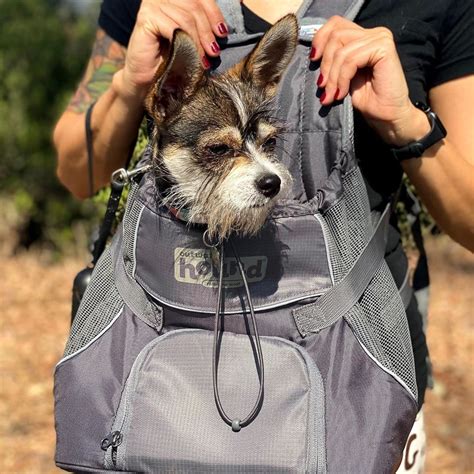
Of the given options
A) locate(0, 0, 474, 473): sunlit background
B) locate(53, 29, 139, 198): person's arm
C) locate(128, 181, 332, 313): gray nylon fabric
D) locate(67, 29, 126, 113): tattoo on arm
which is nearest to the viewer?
locate(128, 181, 332, 313): gray nylon fabric

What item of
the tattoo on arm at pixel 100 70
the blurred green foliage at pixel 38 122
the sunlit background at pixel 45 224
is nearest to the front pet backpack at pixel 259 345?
the tattoo on arm at pixel 100 70

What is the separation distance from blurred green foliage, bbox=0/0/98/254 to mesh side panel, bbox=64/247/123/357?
19.2 ft

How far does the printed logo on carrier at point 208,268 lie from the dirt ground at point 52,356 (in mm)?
3488

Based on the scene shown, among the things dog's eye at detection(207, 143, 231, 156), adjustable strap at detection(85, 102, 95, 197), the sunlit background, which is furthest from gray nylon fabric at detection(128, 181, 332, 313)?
the sunlit background

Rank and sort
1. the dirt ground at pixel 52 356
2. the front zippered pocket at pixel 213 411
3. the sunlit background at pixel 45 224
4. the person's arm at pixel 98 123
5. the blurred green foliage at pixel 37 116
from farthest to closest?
1. the blurred green foliage at pixel 37 116
2. the sunlit background at pixel 45 224
3. the dirt ground at pixel 52 356
4. the person's arm at pixel 98 123
5. the front zippered pocket at pixel 213 411

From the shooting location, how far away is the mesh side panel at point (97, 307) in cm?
220

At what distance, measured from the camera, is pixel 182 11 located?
2.27 m

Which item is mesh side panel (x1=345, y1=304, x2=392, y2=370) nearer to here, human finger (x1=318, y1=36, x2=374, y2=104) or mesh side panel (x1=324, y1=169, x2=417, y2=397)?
mesh side panel (x1=324, y1=169, x2=417, y2=397)

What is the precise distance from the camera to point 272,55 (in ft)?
7.40

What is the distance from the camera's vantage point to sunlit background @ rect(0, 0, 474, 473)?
6.82m

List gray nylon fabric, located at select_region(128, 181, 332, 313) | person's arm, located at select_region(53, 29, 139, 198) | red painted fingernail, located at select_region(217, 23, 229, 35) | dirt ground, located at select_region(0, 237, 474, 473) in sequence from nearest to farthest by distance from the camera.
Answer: gray nylon fabric, located at select_region(128, 181, 332, 313)
red painted fingernail, located at select_region(217, 23, 229, 35)
person's arm, located at select_region(53, 29, 139, 198)
dirt ground, located at select_region(0, 237, 474, 473)

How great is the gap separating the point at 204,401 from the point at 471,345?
17.4 ft

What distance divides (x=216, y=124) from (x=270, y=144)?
145 millimetres

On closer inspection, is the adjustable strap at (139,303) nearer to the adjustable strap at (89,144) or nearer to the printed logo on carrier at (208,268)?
the printed logo on carrier at (208,268)
